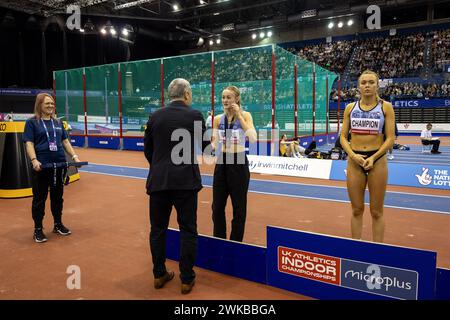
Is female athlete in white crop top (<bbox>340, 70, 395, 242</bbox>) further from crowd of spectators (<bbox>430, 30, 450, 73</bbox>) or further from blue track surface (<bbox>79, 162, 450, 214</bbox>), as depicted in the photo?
crowd of spectators (<bbox>430, 30, 450, 73</bbox>)

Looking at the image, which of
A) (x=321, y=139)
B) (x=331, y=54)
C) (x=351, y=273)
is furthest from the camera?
(x=331, y=54)

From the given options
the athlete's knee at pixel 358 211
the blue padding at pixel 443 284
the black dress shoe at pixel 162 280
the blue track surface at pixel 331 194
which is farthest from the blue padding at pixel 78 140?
the blue padding at pixel 443 284

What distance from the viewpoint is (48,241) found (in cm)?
448

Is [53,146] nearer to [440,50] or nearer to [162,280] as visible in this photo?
[162,280]

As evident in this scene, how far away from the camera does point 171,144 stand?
2.90 meters

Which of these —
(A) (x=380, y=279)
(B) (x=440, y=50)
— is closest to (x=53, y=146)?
(A) (x=380, y=279)

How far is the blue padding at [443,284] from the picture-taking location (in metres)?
2.52

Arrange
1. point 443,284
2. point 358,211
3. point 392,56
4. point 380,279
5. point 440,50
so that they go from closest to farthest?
point 443,284
point 380,279
point 358,211
point 440,50
point 392,56

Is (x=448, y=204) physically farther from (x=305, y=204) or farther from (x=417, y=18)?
(x=417, y=18)

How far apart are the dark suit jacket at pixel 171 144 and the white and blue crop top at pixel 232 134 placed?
0.67m

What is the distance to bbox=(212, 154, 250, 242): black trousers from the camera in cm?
360

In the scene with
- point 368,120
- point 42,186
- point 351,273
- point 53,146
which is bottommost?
point 351,273

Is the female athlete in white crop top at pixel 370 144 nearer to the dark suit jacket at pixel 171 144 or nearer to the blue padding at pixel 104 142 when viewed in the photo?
the dark suit jacket at pixel 171 144

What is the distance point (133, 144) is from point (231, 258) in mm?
12559
